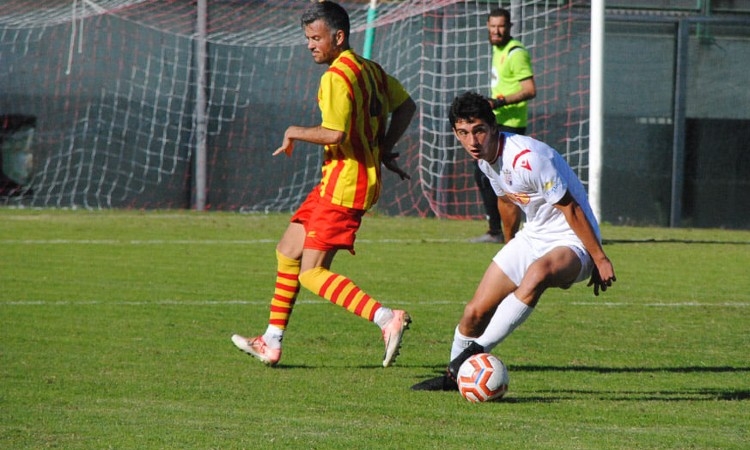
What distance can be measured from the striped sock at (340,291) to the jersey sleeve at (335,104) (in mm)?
782

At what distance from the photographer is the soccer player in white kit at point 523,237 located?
6.00 meters

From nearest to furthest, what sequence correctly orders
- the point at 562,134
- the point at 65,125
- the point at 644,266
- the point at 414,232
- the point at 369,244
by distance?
the point at 644,266 < the point at 369,244 < the point at 414,232 < the point at 562,134 < the point at 65,125

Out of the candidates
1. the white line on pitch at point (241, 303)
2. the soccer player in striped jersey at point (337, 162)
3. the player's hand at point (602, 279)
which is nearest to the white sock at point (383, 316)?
the soccer player in striped jersey at point (337, 162)

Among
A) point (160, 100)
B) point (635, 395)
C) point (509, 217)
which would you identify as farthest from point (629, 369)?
point (160, 100)

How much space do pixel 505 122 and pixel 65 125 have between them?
8468 millimetres

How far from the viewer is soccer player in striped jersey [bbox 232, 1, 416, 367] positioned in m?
A: 6.78

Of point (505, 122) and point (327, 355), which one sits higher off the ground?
point (505, 122)

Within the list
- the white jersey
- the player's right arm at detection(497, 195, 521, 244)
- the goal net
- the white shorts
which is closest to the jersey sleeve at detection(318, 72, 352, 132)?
the white jersey

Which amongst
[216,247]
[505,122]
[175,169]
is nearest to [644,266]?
[505,122]

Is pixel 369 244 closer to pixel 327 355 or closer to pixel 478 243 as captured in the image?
pixel 478 243

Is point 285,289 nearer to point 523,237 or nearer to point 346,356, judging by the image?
point 346,356

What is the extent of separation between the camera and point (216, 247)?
13.5 meters

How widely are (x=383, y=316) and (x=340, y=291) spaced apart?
1.18ft

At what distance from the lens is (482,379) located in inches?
236
